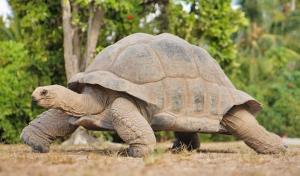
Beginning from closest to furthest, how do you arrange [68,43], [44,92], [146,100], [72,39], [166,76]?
[44,92] < [146,100] < [166,76] < [68,43] < [72,39]

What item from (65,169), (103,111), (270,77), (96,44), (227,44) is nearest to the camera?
(65,169)

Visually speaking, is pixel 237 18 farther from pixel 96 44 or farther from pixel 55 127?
pixel 55 127

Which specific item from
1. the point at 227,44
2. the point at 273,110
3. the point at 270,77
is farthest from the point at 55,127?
the point at 270,77

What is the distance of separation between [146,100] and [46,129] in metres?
1.34

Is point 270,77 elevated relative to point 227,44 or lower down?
lower down

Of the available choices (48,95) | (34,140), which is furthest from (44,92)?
(34,140)

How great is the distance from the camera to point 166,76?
6477 mm

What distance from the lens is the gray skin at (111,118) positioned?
608 cm

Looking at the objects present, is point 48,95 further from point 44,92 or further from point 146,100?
point 146,100

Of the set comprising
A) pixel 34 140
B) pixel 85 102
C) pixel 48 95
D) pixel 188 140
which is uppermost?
pixel 48 95

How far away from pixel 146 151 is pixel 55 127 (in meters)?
1.33

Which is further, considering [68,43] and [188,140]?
[68,43]

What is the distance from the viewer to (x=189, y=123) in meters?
6.52

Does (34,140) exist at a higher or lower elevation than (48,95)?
lower
